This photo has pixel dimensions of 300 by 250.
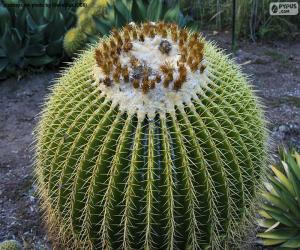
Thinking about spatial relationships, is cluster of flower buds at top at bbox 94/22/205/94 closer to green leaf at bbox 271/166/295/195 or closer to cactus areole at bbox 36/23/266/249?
cactus areole at bbox 36/23/266/249

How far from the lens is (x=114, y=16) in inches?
193

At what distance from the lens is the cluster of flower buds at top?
228cm

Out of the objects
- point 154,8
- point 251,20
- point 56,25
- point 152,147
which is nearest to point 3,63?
point 56,25

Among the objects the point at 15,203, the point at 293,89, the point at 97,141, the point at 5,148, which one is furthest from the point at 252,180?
the point at 293,89

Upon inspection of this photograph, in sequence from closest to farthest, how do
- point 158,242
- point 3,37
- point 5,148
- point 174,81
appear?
1. point 174,81
2. point 158,242
3. point 5,148
4. point 3,37

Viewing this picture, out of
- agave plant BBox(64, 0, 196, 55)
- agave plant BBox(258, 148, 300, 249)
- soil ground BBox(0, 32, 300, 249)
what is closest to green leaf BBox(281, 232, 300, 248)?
agave plant BBox(258, 148, 300, 249)

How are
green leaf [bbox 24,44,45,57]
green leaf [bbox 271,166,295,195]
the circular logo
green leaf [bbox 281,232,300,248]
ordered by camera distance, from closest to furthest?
green leaf [bbox 281,232,300,248], green leaf [bbox 271,166,295,195], green leaf [bbox 24,44,45,57], the circular logo

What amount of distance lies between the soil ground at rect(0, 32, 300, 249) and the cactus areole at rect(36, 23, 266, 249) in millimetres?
771

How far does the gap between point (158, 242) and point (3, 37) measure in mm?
3588

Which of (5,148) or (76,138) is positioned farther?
(5,148)

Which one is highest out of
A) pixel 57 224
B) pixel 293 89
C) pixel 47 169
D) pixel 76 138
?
pixel 76 138

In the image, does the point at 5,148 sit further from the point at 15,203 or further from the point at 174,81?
the point at 174,81

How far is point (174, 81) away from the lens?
2268 millimetres

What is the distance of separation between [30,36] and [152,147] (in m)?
3.66
